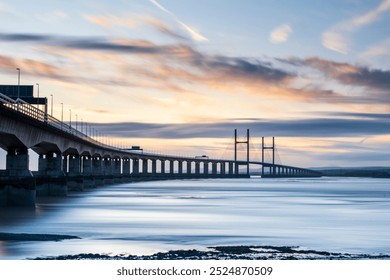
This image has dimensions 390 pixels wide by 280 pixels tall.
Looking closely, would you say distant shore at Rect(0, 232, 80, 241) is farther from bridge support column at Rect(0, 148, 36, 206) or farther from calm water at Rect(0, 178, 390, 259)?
bridge support column at Rect(0, 148, 36, 206)

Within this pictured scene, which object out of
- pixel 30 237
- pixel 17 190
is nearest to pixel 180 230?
pixel 30 237

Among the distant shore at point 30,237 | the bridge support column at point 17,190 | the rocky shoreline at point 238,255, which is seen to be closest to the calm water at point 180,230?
the distant shore at point 30,237

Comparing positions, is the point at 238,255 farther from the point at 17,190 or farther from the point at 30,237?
the point at 17,190

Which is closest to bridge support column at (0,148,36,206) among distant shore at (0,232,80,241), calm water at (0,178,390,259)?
calm water at (0,178,390,259)

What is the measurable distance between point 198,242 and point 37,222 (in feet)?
55.0

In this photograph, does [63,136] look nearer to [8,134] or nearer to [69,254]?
[8,134]

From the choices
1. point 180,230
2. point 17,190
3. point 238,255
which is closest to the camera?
point 238,255

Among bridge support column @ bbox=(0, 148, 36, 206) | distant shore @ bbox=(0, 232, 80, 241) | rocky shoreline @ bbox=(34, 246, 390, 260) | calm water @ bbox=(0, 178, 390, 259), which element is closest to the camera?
rocky shoreline @ bbox=(34, 246, 390, 260)

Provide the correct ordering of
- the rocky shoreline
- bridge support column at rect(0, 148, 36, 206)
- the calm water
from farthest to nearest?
bridge support column at rect(0, 148, 36, 206) < the calm water < the rocky shoreline

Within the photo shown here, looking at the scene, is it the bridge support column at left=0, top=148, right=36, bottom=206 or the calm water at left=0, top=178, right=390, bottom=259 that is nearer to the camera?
the calm water at left=0, top=178, right=390, bottom=259

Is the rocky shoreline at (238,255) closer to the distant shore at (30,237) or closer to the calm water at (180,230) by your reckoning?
the calm water at (180,230)

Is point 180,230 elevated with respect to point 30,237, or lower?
lower

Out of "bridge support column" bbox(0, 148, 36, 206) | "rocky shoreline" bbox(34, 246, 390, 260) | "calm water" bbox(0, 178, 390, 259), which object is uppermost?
"bridge support column" bbox(0, 148, 36, 206)
